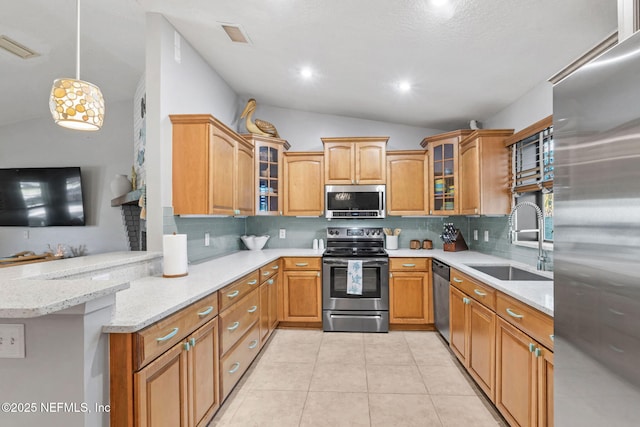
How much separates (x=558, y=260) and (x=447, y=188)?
2807 millimetres

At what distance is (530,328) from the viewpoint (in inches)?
62.6

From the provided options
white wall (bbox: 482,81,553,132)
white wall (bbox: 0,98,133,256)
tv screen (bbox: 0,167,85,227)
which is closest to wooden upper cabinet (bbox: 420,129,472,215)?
white wall (bbox: 482,81,553,132)

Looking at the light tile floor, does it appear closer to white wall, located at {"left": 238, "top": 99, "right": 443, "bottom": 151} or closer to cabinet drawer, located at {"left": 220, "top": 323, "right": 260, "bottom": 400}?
cabinet drawer, located at {"left": 220, "top": 323, "right": 260, "bottom": 400}

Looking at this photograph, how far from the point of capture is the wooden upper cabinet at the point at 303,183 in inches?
154

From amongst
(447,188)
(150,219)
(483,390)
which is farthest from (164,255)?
(447,188)

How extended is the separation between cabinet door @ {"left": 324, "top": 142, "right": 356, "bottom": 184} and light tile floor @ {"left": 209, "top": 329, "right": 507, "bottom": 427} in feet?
6.18

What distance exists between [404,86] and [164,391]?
119 inches

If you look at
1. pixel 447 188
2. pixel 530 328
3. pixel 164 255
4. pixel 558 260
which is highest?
pixel 447 188

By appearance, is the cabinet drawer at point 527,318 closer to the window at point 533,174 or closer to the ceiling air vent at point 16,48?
the window at point 533,174

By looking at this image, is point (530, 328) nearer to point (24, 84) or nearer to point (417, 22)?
point (417, 22)

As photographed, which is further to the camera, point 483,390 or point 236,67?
point 236,67

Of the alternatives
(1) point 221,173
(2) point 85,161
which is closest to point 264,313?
(1) point 221,173

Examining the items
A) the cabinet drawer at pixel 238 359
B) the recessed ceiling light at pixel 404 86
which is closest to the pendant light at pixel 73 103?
the cabinet drawer at pixel 238 359

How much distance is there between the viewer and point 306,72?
9.84 feet
